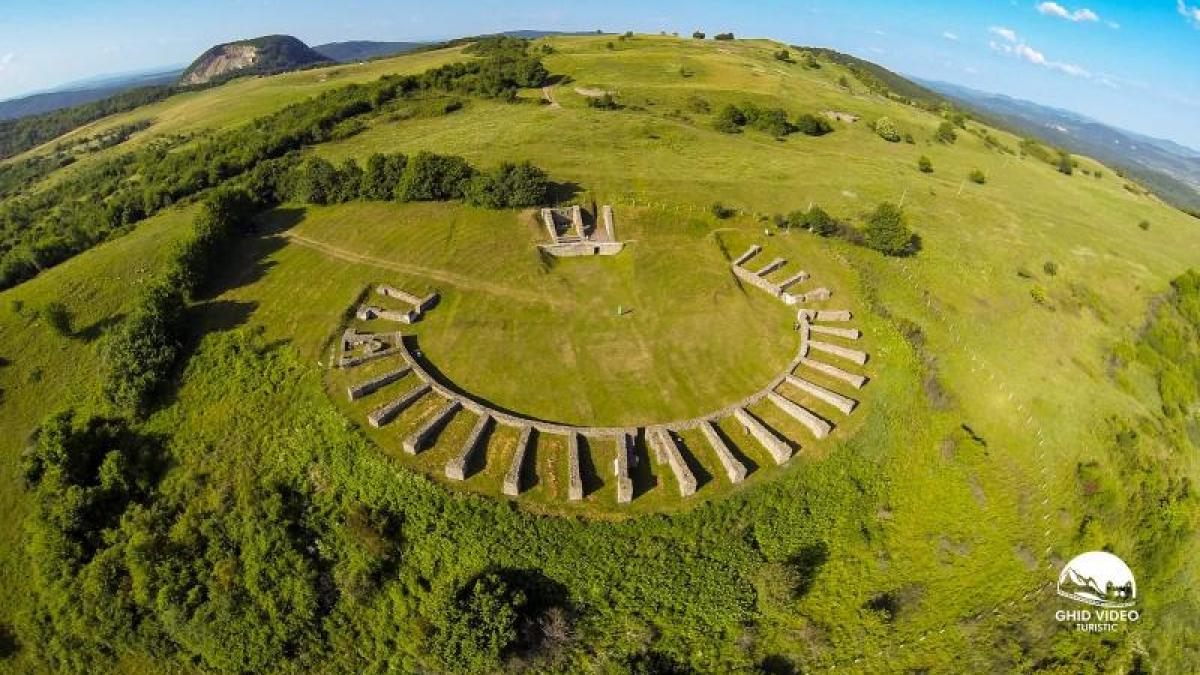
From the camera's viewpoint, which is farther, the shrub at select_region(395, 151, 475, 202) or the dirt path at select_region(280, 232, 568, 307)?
the shrub at select_region(395, 151, 475, 202)

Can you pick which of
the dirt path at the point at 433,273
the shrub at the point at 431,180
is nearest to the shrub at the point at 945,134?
the shrub at the point at 431,180

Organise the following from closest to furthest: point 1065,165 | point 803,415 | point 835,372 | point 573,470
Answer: point 573,470
point 803,415
point 835,372
point 1065,165

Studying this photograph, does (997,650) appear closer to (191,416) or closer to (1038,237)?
(191,416)

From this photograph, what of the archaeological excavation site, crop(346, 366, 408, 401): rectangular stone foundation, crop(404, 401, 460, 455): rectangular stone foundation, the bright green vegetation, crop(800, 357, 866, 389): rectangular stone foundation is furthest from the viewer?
crop(800, 357, 866, 389): rectangular stone foundation

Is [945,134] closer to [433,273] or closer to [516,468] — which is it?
[433,273]

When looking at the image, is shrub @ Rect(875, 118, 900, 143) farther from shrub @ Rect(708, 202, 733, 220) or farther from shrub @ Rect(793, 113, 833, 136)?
shrub @ Rect(708, 202, 733, 220)

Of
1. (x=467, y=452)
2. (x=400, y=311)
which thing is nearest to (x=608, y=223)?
(x=400, y=311)

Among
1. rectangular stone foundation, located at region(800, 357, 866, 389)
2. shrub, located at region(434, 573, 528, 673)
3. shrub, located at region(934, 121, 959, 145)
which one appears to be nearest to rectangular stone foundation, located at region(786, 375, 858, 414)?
rectangular stone foundation, located at region(800, 357, 866, 389)
